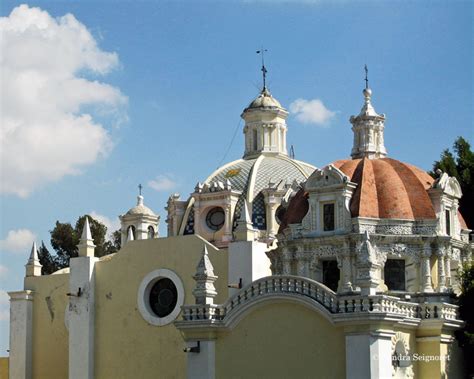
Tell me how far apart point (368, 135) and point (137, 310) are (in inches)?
364

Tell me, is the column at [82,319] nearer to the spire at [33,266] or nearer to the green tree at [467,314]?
the spire at [33,266]

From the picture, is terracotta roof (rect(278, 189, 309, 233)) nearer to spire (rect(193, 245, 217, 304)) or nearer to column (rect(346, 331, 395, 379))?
spire (rect(193, 245, 217, 304))

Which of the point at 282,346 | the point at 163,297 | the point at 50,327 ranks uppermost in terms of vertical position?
the point at 163,297

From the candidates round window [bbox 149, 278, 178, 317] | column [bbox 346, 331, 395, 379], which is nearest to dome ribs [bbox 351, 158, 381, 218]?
column [bbox 346, 331, 395, 379]

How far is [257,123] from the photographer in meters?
46.7

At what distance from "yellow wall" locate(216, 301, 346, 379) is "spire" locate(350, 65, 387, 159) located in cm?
883

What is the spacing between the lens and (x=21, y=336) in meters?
40.8

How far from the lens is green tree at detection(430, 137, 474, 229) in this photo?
126 ft

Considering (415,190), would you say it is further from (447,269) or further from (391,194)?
(447,269)

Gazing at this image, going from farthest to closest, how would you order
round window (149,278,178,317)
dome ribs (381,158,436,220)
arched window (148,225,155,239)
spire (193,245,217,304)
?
arched window (148,225,155,239) < round window (149,278,178,317) < dome ribs (381,158,436,220) < spire (193,245,217,304)

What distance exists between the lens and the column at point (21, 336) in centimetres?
4050

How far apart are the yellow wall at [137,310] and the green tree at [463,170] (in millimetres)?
9156

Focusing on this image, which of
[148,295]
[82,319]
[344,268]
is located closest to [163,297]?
[148,295]

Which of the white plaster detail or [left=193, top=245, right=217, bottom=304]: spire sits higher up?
the white plaster detail
